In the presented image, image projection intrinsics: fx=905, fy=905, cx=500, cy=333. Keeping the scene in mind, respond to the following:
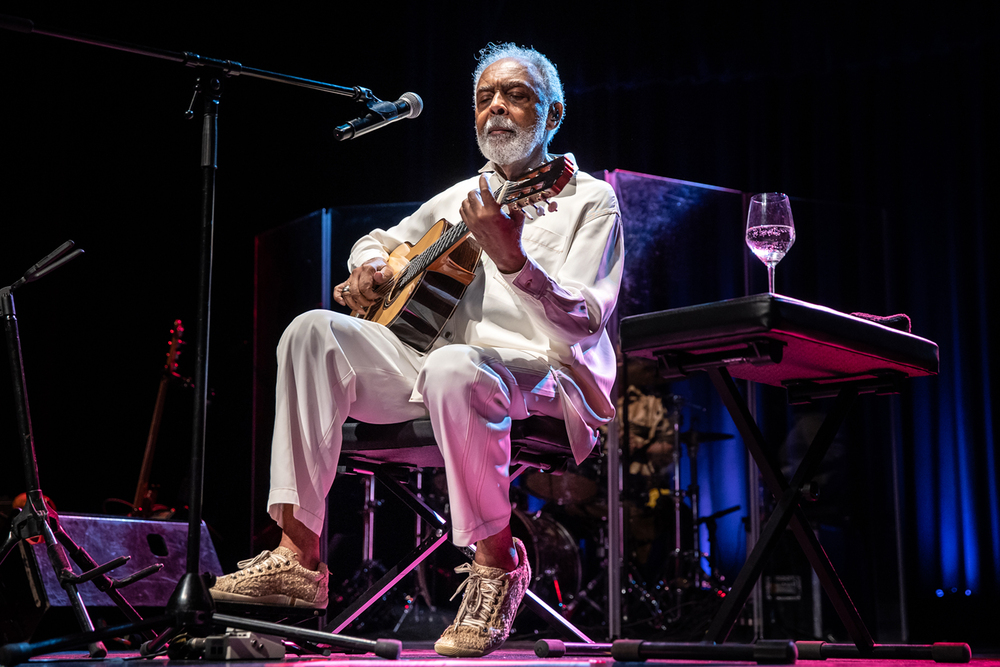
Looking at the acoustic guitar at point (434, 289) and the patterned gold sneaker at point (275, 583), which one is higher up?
the acoustic guitar at point (434, 289)

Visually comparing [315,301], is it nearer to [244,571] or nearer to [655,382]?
[655,382]

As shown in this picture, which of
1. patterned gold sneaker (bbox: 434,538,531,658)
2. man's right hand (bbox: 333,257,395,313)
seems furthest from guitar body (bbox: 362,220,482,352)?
patterned gold sneaker (bbox: 434,538,531,658)

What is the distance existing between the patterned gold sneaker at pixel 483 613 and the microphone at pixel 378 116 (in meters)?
0.97

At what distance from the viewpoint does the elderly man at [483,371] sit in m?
1.86

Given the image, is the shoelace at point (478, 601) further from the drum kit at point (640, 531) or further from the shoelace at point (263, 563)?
the drum kit at point (640, 531)

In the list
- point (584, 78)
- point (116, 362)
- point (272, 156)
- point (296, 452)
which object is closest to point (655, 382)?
point (584, 78)

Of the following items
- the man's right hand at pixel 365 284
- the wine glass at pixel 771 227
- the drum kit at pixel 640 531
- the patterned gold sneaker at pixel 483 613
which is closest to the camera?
the patterned gold sneaker at pixel 483 613

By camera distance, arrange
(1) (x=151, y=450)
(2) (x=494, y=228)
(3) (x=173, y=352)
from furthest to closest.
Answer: (3) (x=173, y=352) → (1) (x=151, y=450) → (2) (x=494, y=228)

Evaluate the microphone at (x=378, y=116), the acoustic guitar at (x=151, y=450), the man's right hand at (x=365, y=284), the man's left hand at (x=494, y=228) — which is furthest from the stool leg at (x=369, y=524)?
the man's left hand at (x=494, y=228)

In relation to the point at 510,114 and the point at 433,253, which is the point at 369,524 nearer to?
the point at 433,253

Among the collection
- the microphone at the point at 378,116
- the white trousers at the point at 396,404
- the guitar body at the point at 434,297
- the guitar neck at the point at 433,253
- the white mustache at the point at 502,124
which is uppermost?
the white mustache at the point at 502,124

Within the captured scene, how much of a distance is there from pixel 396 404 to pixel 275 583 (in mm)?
479

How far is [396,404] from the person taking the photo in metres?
2.10

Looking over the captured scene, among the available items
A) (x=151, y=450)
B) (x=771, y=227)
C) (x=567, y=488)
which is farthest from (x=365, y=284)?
(x=567, y=488)
